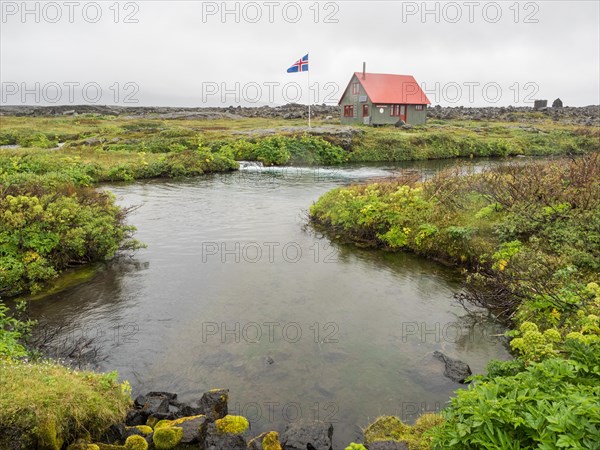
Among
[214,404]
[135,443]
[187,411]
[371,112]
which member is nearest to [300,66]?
[371,112]

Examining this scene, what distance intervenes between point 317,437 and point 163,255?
1178 cm

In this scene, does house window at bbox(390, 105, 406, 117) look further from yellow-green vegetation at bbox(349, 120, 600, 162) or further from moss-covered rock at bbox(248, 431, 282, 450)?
moss-covered rock at bbox(248, 431, 282, 450)

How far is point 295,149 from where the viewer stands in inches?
1770

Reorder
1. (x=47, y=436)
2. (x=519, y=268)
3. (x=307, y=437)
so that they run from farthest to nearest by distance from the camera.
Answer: (x=519, y=268) < (x=307, y=437) < (x=47, y=436)

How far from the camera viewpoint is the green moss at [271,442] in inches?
286

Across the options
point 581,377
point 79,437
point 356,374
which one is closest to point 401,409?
point 356,374

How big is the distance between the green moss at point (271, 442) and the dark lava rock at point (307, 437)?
0.15 metres

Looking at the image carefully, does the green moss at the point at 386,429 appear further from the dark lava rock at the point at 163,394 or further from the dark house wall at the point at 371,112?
the dark house wall at the point at 371,112

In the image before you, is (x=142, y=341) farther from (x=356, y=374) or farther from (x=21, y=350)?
(x=356, y=374)

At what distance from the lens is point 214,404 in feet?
27.5

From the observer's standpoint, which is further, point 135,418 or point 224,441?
point 135,418

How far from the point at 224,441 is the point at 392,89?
65800mm

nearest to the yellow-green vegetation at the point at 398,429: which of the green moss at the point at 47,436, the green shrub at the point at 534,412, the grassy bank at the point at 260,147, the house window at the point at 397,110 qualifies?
the green shrub at the point at 534,412

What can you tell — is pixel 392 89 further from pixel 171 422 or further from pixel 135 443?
pixel 135 443
